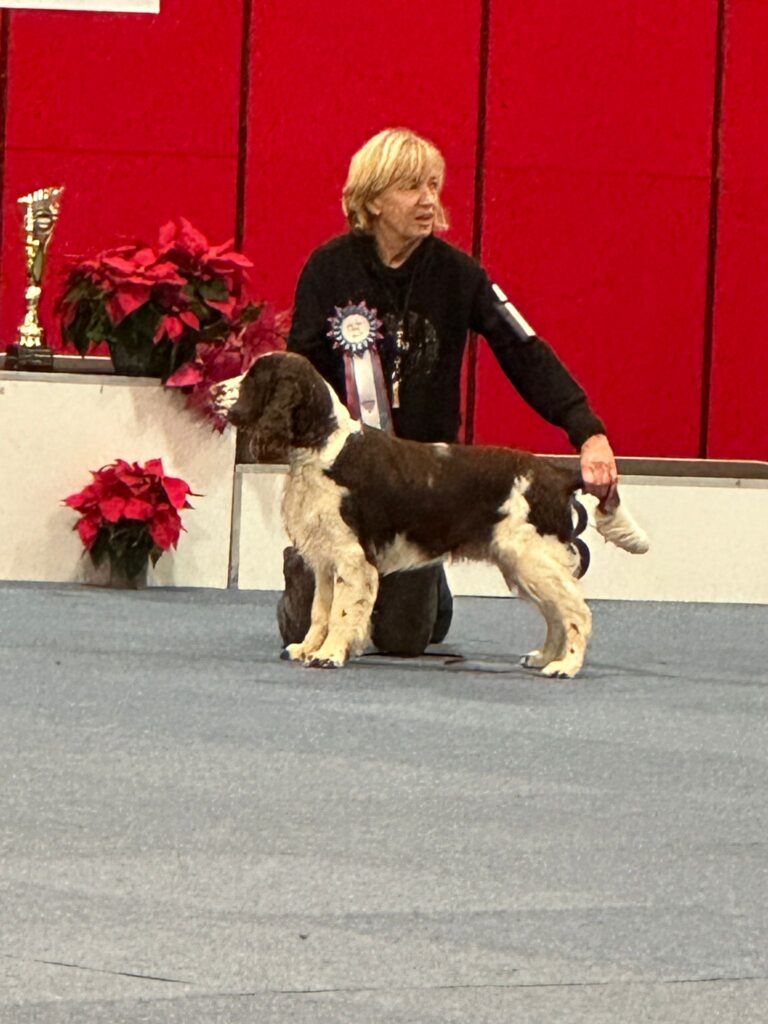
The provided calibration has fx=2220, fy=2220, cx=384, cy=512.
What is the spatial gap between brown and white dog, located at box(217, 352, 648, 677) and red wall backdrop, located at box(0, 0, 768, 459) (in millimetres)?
2311

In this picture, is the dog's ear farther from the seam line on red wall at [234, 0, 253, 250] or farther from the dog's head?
the seam line on red wall at [234, 0, 253, 250]

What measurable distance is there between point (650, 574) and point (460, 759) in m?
2.45

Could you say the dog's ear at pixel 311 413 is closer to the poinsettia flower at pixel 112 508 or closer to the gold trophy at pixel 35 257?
the poinsettia flower at pixel 112 508

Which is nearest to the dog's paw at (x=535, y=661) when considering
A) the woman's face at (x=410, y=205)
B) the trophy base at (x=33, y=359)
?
the woman's face at (x=410, y=205)

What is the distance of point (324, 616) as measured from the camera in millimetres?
4184

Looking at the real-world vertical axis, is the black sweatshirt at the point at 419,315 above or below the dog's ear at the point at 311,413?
above

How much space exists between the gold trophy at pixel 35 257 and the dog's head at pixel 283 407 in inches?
62.9

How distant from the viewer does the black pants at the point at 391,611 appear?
4363 mm

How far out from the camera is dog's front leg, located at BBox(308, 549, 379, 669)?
408 cm

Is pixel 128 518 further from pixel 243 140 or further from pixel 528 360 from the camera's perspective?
pixel 243 140

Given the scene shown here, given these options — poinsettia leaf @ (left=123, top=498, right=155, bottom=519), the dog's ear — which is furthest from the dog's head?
poinsettia leaf @ (left=123, top=498, right=155, bottom=519)

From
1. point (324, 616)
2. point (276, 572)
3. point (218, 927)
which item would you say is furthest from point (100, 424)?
point (218, 927)

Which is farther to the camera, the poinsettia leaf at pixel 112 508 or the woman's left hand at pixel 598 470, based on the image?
the poinsettia leaf at pixel 112 508

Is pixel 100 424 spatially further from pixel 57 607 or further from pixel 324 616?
pixel 324 616
